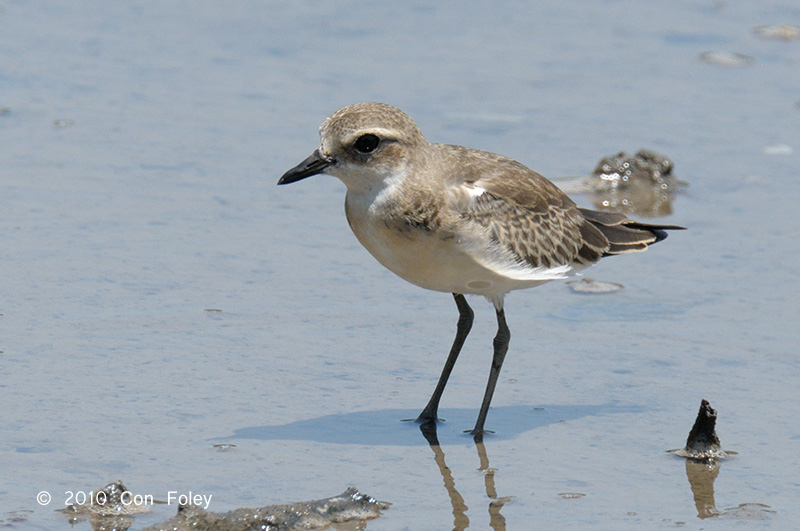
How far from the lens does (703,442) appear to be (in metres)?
6.22

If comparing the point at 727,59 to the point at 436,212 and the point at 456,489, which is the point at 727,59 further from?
the point at 456,489

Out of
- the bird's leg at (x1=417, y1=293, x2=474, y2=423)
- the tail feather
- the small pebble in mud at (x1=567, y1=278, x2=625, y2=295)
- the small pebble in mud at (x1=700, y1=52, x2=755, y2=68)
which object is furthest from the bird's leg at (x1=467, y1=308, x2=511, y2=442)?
the small pebble in mud at (x1=700, y1=52, x2=755, y2=68)

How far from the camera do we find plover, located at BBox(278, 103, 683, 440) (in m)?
6.42

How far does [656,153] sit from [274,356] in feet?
13.7

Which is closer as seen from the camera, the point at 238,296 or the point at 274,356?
the point at 274,356

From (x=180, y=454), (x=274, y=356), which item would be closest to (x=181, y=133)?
(x=274, y=356)

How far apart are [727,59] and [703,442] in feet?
23.2

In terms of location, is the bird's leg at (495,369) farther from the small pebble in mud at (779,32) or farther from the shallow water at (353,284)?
the small pebble in mud at (779,32)

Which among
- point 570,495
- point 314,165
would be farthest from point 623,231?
point 570,495

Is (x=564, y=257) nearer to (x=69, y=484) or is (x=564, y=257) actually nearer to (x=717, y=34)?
(x=69, y=484)

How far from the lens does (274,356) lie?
718 cm

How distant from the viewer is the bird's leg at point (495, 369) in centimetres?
669

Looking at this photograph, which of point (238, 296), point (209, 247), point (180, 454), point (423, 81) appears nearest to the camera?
point (180, 454)

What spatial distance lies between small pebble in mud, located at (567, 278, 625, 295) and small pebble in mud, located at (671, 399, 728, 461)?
86.4 inches
